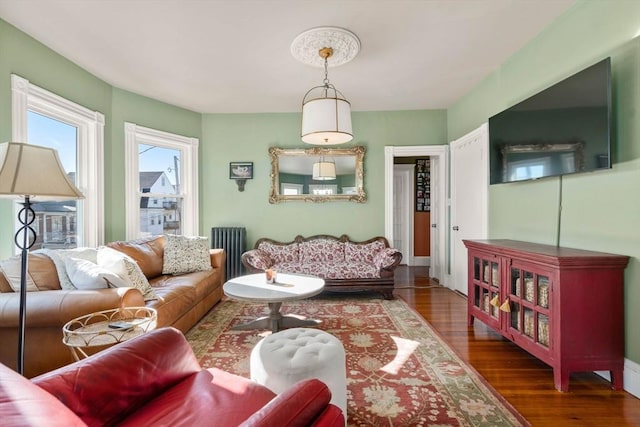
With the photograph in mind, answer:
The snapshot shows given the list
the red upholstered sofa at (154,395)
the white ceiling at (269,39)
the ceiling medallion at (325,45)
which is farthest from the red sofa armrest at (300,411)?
the ceiling medallion at (325,45)

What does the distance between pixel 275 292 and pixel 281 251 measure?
75.4 inches

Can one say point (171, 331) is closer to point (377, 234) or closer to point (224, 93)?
point (224, 93)

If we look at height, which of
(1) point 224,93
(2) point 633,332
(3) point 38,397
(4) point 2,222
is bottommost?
(2) point 633,332

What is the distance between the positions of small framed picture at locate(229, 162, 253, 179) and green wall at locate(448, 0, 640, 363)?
11.1ft

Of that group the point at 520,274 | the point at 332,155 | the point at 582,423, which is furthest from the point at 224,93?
Result: the point at 582,423


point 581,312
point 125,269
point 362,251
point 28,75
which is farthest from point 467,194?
point 28,75

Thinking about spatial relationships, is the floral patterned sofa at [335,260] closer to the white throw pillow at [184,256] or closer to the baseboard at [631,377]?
the white throw pillow at [184,256]

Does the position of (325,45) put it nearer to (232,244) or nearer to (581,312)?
(581,312)

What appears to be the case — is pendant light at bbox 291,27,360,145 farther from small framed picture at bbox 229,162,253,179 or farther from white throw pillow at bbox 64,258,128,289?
small framed picture at bbox 229,162,253,179

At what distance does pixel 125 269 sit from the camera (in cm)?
240

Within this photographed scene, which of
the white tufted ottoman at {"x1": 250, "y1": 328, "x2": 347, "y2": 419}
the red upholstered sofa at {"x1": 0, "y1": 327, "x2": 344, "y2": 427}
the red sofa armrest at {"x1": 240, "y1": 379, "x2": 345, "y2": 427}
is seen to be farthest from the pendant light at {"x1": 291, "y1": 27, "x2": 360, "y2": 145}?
the red sofa armrest at {"x1": 240, "y1": 379, "x2": 345, "y2": 427}

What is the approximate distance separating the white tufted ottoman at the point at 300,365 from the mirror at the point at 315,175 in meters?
3.18

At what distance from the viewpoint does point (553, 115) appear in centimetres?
236

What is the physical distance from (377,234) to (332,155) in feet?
4.52
